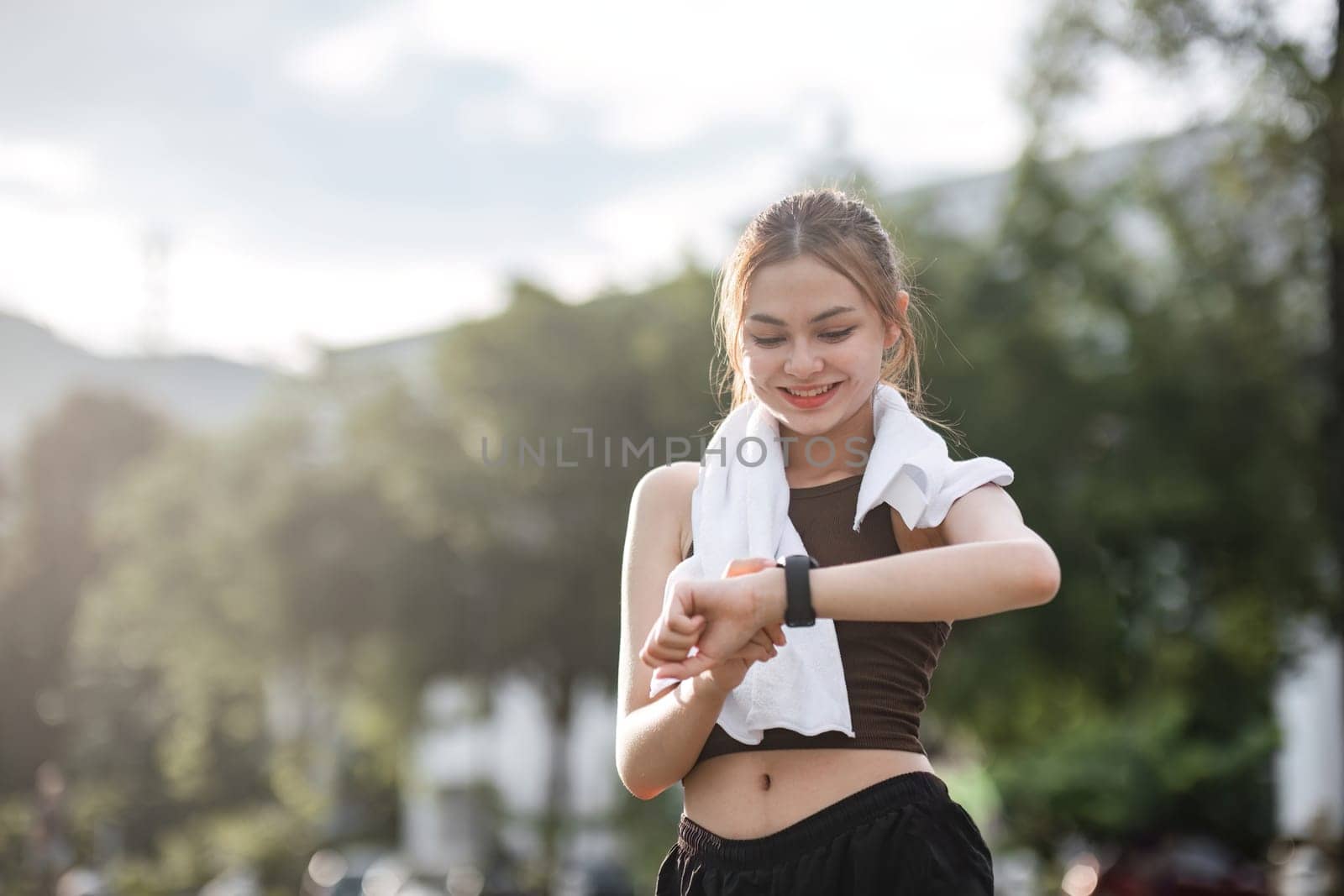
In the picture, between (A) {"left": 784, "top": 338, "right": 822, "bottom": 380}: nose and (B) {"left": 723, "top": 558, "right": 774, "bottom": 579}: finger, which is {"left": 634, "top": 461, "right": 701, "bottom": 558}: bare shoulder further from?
(B) {"left": 723, "top": 558, "right": 774, "bottom": 579}: finger

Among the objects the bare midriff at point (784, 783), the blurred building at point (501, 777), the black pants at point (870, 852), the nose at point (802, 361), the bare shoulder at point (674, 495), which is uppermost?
the nose at point (802, 361)

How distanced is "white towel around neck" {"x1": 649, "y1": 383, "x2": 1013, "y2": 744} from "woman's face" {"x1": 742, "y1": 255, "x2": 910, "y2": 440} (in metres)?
0.08

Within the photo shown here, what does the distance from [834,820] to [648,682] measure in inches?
13.1

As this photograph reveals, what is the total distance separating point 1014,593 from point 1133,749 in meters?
14.8

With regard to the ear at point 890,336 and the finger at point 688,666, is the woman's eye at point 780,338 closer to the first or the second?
the ear at point 890,336

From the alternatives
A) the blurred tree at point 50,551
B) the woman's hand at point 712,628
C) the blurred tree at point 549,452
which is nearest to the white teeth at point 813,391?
the woman's hand at point 712,628

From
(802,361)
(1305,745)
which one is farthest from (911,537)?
(1305,745)

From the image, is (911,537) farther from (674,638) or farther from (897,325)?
(674,638)

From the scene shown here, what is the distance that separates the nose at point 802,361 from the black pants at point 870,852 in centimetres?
56

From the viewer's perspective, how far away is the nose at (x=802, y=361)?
6.40ft

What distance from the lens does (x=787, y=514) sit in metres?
2.03

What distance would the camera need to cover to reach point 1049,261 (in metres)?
15.4

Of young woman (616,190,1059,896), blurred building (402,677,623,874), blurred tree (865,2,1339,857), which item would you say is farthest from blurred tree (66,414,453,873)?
young woman (616,190,1059,896)

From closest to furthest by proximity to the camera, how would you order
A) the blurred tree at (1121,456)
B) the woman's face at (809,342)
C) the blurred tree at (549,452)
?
1. the woman's face at (809,342)
2. the blurred tree at (1121,456)
3. the blurred tree at (549,452)
